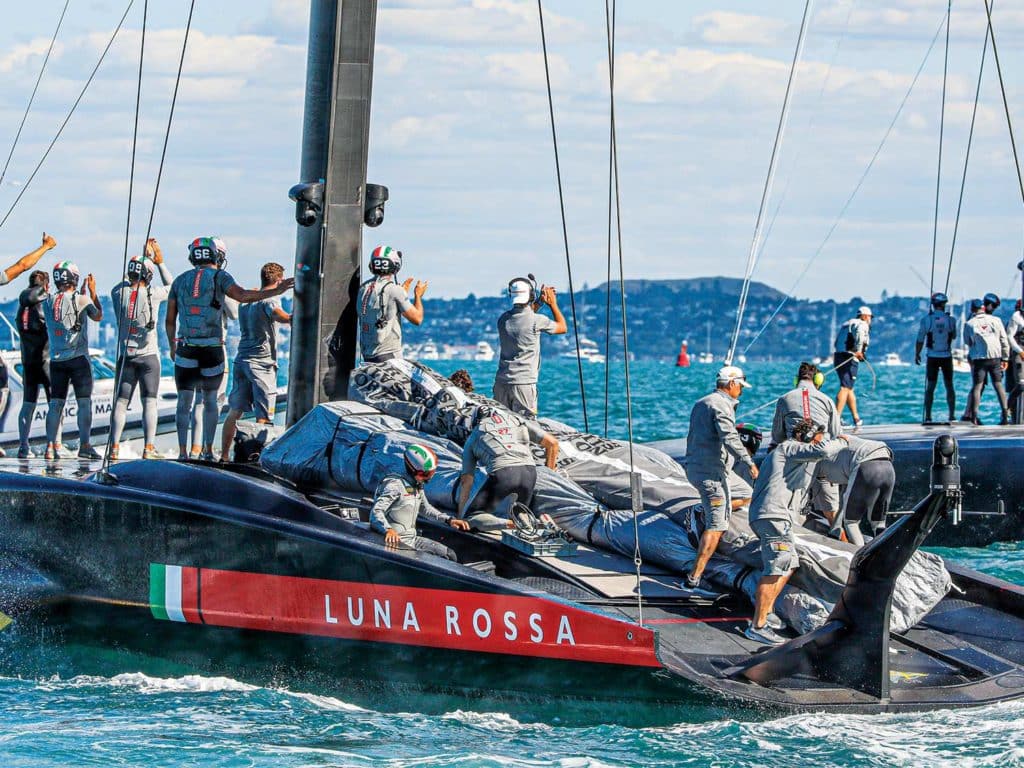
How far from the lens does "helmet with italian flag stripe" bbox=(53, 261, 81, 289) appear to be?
12438 millimetres

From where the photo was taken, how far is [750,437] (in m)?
9.86

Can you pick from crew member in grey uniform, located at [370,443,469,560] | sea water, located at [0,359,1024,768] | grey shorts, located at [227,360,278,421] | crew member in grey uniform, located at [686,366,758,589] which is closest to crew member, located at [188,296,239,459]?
grey shorts, located at [227,360,278,421]

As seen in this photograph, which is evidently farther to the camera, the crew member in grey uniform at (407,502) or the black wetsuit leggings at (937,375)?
the black wetsuit leggings at (937,375)

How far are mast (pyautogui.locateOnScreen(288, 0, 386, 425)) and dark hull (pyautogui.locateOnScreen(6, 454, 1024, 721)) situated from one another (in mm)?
1174

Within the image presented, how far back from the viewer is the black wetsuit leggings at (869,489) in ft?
35.2

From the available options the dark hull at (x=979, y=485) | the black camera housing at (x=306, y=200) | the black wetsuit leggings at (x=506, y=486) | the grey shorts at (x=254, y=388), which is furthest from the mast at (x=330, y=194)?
the dark hull at (x=979, y=485)

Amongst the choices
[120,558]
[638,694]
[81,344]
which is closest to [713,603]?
[638,694]

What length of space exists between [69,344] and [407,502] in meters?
4.37

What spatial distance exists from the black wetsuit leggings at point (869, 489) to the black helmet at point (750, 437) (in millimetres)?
1184

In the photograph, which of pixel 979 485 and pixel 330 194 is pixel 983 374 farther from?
pixel 330 194

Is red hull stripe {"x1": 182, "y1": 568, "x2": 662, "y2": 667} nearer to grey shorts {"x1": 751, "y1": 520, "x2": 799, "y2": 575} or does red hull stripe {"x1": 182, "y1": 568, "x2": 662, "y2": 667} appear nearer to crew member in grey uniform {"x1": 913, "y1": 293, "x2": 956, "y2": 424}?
grey shorts {"x1": 751, "y1": 520, "x2": 799, "y2": 575}

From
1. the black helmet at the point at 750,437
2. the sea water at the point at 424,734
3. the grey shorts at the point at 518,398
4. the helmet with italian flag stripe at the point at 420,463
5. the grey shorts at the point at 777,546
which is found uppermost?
the grey shorts at the point at 518,398

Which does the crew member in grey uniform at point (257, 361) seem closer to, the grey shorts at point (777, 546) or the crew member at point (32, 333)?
the crew member at point (32, 333)

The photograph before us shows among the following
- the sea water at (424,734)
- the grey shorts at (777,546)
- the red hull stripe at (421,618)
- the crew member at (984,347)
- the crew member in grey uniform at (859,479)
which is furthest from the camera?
the crew member at (984,347)
